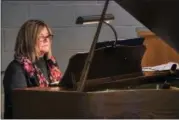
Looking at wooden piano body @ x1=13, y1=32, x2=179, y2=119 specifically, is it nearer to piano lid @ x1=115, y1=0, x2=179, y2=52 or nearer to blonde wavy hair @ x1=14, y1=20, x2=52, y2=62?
piano lid @ x1=115, y1=0, x2=179, y2=52

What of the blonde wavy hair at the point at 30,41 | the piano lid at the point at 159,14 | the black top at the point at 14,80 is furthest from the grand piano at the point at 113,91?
the blonde wavy hair at the point at 30,41

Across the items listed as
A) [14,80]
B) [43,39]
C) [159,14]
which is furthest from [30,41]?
[159,14]

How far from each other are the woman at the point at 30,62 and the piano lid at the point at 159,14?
59 centimetres

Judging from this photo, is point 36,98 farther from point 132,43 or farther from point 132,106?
point 132,43

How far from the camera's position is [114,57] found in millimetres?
1760

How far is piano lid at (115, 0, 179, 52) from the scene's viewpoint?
159 centimetres

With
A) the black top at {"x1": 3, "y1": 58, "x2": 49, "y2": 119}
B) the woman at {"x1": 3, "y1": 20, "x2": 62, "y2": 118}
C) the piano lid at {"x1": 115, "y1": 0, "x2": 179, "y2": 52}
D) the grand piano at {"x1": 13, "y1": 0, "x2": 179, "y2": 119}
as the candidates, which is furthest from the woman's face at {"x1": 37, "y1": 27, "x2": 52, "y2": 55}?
the piano lid at {"x1": 115, "y1": 0, "x2": 179, "y2": 52}

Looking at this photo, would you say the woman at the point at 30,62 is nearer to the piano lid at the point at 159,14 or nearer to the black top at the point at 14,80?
the black top at the point at 14,80

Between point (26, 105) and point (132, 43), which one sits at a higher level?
point (132, 43)

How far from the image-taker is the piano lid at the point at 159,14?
1.59m

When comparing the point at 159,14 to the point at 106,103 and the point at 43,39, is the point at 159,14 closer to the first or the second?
the point at 106,103

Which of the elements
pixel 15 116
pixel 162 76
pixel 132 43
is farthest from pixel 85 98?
pixel 162 76

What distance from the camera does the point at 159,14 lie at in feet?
5.48

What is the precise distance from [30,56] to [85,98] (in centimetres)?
84
